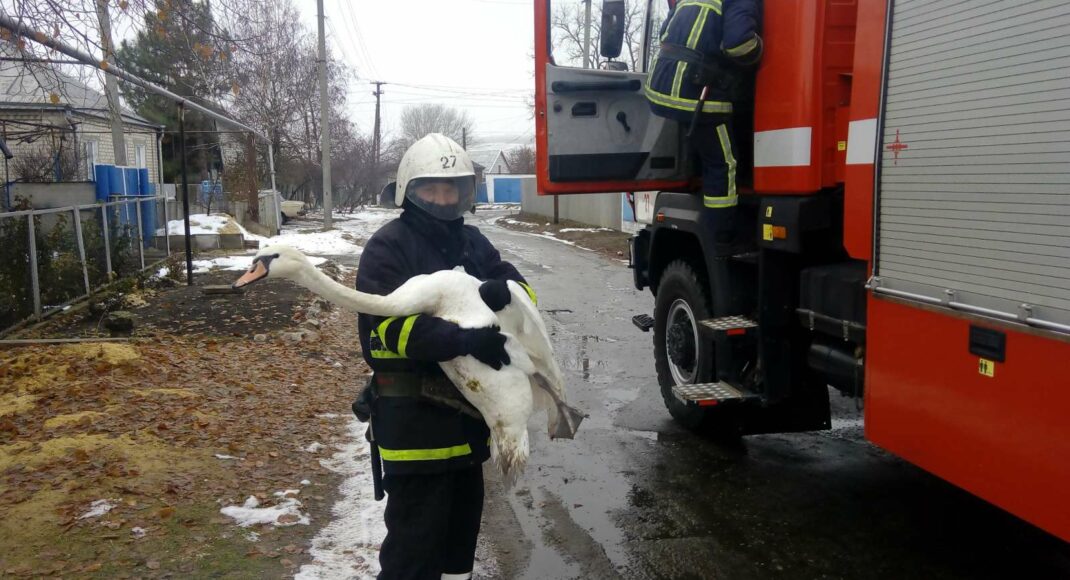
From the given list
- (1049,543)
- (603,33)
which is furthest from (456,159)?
(1049,543)

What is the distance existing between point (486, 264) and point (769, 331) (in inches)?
76.1

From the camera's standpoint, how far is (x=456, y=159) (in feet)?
9.73

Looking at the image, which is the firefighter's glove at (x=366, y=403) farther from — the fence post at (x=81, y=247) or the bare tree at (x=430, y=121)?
the bare tree at (x=430, y=121)

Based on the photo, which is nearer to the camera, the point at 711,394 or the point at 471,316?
the point at 471,316

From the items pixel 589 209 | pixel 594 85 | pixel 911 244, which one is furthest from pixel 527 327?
pixel 589 209

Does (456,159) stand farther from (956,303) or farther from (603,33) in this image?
(603,33)

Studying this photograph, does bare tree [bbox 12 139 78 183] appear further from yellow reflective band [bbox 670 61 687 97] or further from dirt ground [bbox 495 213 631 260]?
yellow reflective band [bbox 670 61 687 97]

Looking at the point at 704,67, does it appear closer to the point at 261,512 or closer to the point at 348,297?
the point at 348,297

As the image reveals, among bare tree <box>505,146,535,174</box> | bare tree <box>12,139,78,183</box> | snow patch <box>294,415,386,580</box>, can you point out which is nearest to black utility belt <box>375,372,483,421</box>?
snow patch <box>294,415,386,580</box>

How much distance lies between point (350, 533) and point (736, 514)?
2070mm

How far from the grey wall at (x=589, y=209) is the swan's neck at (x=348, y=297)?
20.0 meters

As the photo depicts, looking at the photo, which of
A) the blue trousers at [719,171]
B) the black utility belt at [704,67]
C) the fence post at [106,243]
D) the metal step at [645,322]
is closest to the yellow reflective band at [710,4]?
the black utility belt at [704,67]

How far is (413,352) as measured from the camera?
2.70 meters

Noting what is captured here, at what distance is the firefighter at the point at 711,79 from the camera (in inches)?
169
